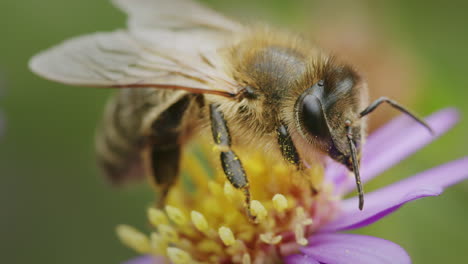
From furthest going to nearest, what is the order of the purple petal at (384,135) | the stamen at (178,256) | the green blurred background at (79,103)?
the green blurred background at (79,103) < the purple petal at (384,135) < the stamen at (178,256)

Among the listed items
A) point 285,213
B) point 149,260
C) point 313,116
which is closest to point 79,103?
point 149,260

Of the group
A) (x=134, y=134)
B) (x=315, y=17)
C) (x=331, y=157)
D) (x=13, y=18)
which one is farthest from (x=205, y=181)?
(x=13, y=18)

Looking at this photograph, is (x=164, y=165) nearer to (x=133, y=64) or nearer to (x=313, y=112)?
(x=133, y=64)

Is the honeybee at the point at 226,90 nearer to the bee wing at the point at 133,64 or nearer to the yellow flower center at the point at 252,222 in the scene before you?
the bee wing at the point at 133,64

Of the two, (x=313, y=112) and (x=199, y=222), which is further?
(x=199, y=222)

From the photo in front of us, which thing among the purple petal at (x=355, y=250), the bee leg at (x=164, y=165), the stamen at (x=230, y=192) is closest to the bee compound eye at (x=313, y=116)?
the purple petal at (x=355, y=250)

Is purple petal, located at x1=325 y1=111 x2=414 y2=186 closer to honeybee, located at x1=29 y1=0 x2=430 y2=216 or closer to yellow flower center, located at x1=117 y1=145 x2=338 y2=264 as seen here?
yellow flower center, located at x1=117 y1=145 x2=338 y2=264

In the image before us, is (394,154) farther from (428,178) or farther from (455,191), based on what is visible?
(455,191)
